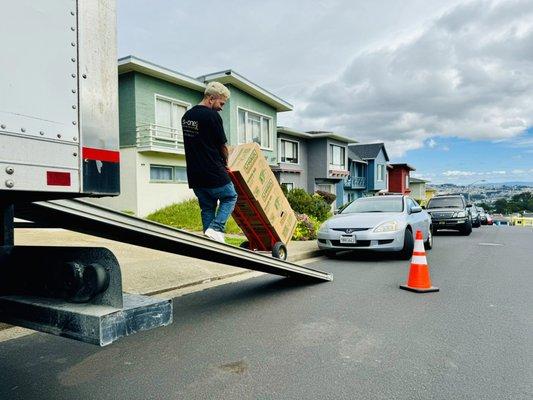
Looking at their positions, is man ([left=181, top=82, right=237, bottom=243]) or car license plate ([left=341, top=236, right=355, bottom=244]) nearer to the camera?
man ([left=181, top=82, right=237, bottom=243])

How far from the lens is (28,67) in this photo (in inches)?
71.6

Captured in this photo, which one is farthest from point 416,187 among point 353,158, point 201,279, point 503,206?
point 201,279

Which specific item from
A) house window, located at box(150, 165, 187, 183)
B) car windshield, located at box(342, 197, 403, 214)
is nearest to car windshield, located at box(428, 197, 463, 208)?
car windshield, located at box(342, 197, 403, 214)

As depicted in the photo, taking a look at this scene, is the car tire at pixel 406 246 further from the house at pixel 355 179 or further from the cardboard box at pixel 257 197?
the house at pixel 355 179

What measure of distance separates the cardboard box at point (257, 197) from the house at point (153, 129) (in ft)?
37.1

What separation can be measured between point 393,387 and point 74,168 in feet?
8.28

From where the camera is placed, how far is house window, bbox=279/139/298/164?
30931 mm

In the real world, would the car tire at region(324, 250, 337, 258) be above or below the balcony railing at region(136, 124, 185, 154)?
below

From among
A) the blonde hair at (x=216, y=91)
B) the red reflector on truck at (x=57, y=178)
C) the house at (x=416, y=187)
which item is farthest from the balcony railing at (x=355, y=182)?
the red reflector on truck at (x=57, y=178)

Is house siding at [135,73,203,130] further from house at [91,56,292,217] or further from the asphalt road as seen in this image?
the asphalt road

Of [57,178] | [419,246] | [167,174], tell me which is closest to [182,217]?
[167,174]

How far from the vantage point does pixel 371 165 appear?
4738 cm

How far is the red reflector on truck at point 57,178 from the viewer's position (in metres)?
1.89

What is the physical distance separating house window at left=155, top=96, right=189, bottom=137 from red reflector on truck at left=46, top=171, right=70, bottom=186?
17.3 m
